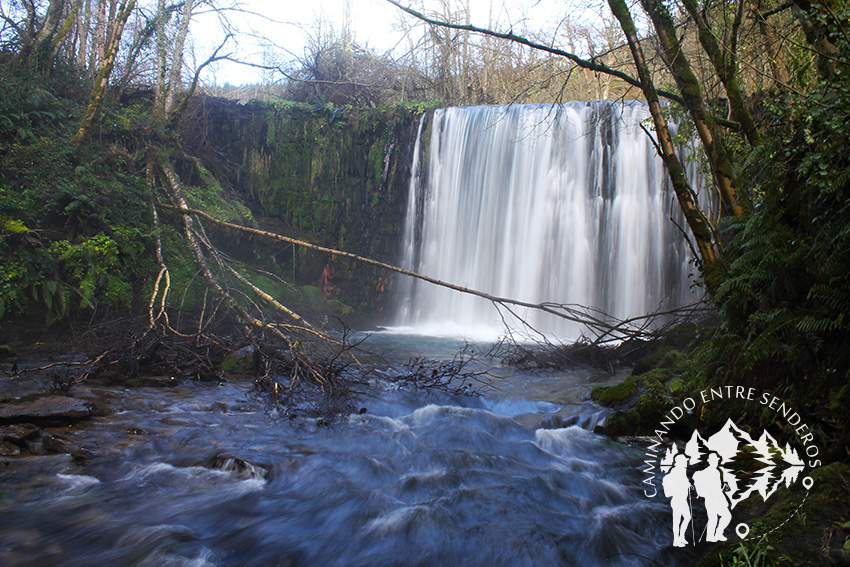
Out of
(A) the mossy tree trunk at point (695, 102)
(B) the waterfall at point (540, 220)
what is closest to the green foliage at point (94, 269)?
(B) the waterfall at point (540, 220)

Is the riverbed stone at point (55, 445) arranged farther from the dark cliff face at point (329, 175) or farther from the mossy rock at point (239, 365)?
the dark cliff face at point (329, 175)

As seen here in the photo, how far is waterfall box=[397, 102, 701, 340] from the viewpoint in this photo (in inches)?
471

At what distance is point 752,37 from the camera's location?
19.1 feet


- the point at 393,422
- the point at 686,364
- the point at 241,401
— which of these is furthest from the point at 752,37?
the point at 241,401

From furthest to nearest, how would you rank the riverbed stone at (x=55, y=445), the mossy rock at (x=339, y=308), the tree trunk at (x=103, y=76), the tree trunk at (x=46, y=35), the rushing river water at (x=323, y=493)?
the mossy rock at (x=339, y=308)
the tree trunk at (x=46, y=35)
the tree trunk at (x=103, y=76)
the riverbed stone at (x=55, y=445)
the rushing river water at (x=323, y=493)

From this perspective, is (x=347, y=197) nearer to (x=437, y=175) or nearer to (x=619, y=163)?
(x=437, y=175)

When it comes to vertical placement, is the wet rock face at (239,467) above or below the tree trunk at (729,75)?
below

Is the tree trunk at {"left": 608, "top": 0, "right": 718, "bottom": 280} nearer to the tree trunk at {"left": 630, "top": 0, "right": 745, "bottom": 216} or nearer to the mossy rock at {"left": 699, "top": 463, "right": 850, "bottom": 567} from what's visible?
the tree trunk at {"left": 630, "top": 0, "right": 745, "bottom": 216}

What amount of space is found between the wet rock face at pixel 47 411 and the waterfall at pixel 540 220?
826cm

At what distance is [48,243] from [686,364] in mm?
9295

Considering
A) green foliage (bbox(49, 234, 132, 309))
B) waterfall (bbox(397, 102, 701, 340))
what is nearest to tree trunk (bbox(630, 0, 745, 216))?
waterfall (bbox(397, 102, 701, 340))

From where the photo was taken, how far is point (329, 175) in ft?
50.5

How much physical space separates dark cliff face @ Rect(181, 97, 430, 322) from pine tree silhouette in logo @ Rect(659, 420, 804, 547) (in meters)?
11.8

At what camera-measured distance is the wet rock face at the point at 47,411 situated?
4.38 meters
